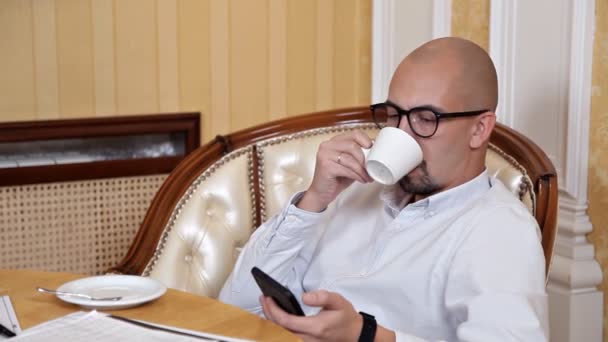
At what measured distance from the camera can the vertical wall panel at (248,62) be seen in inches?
110

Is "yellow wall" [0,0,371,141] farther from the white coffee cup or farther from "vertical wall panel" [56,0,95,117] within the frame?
the white coffee cup

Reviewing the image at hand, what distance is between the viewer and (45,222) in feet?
8.56

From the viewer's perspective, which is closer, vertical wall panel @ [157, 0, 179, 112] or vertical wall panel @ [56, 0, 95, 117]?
vertical wall panel @ [56, 0, 95, 117]

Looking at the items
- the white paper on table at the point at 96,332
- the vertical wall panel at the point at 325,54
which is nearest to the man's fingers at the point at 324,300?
the white paper on table at the point at 96,332

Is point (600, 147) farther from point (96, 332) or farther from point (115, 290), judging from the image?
point (96, 332)

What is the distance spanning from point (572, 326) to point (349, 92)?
114 cm

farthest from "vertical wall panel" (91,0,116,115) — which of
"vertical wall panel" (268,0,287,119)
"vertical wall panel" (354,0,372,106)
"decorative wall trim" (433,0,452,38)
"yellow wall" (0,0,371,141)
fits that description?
"decorative wall trim" (433,0,452,38)

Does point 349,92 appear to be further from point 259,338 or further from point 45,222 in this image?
point 259,338

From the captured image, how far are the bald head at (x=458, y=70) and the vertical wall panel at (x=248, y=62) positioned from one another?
4.12ft

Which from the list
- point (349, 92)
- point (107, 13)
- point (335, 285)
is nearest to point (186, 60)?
point (107, 13)

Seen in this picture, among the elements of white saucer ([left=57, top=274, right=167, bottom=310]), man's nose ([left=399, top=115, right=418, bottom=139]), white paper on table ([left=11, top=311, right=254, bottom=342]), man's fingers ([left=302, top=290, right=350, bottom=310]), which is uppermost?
man's nose ([left=399, top=115, right=418, bottom=139])

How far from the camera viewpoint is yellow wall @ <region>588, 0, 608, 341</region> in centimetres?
208

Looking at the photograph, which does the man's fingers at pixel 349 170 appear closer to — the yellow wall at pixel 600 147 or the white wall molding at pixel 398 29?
the yellow wall at pixel 600 147

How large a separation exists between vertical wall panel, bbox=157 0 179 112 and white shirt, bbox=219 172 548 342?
3.35 feet
